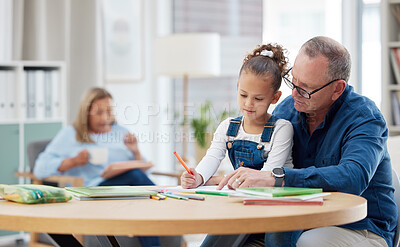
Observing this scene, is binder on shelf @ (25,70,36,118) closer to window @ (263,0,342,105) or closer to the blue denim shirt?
window @ (263,0,342,105)

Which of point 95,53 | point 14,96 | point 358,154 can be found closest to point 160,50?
point 95,53

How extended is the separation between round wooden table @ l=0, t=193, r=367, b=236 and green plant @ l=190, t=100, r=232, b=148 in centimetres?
266

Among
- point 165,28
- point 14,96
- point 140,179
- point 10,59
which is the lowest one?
point 140,179

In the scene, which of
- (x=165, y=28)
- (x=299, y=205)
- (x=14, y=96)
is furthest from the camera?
(x=165, y=28)

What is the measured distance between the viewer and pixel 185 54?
4.02m

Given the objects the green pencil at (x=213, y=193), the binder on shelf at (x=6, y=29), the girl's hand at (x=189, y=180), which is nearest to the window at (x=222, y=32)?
the binder on shelf at (x=6, y=29)

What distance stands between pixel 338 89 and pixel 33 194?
1.01m

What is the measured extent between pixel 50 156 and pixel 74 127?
28cm

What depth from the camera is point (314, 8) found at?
4.47 metres

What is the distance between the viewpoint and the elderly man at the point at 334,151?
1488 mm

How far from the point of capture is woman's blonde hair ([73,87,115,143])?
3.51m

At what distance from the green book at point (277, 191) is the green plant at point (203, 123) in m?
2.55

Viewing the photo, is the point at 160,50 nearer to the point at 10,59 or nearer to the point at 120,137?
the point at 120,137

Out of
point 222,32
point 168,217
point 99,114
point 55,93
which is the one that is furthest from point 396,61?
point 168,217
